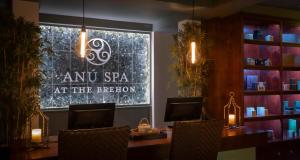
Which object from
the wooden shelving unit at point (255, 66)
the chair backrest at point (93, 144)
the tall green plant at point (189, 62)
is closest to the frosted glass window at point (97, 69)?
the tall green plant at point (189, 62)

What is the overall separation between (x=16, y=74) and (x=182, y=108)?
190cm

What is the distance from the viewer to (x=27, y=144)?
9.47ft

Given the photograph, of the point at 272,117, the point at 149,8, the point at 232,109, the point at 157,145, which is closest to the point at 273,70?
the point at 272,117

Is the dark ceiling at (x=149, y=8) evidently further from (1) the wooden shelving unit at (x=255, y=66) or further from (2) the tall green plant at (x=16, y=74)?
(2) the tall green plant at (x=16, y=74)

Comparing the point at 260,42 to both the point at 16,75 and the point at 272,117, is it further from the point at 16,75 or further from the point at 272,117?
the point at 16,75

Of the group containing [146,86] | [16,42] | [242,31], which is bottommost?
[146,86]

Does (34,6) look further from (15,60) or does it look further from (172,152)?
(172,152)

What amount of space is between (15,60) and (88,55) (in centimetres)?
265

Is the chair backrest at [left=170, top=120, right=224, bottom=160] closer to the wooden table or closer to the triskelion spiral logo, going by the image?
the wooden table

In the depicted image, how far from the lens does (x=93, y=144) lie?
2160 mm

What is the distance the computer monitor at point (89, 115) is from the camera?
2.83 m

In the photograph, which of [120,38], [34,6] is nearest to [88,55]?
[120,38]

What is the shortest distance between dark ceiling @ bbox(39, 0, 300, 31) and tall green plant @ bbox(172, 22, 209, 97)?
0.31 meters

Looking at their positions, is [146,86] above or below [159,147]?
above
